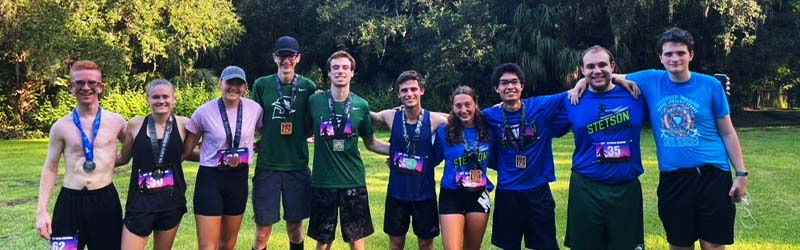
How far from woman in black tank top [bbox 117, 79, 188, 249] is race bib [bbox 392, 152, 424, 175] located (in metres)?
1.50

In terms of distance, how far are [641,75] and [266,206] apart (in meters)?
2.89

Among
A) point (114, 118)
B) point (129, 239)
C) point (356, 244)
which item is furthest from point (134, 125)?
point (356, 244)

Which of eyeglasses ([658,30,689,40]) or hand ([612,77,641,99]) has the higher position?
eyeglasses ([658,30,689,40])

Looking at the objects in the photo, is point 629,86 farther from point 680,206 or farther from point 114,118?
point 114,118

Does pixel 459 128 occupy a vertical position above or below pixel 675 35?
below

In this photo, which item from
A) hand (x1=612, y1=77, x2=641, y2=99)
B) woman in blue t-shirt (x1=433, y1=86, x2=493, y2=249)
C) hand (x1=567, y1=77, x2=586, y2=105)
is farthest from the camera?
woman in blue t-shirt (x1=433, y1=86, x2=493, y2=249)

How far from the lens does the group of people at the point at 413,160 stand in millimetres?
3787

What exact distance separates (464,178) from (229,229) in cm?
175

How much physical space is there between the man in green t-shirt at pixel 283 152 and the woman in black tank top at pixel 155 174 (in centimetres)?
75

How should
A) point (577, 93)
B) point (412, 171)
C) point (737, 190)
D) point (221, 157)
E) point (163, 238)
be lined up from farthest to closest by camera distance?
point (412, 171) < point (221, 157) < point (577, 93) < point (163, 238) < point (737, 190)

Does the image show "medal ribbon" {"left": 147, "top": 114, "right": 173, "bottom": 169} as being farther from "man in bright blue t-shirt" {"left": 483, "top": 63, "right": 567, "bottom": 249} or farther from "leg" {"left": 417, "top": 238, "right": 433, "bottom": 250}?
"man in bright blue t-shirt" {"left": 483, "top": 63, "right": 567, "bottom": 249}

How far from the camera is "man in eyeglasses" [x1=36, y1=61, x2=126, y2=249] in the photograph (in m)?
3.67

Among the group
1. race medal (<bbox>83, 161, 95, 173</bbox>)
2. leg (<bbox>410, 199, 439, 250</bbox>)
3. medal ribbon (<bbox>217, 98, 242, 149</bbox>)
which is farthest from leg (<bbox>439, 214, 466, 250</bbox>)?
race medal (<bbox>83, 161, 95, 173</bbox>)

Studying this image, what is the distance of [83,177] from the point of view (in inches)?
145
